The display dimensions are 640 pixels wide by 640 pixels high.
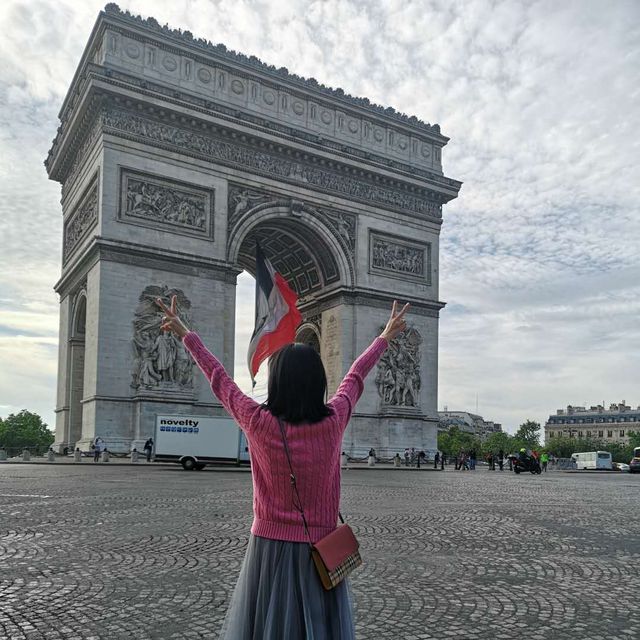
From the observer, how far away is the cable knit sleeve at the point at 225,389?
115 inches

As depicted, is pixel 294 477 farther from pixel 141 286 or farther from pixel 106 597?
pixel 141 286

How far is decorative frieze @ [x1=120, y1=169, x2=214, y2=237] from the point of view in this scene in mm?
29297

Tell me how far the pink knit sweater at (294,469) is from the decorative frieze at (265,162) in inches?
1115

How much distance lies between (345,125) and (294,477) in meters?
34.6

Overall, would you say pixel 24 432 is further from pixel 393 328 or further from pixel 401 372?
pixel 393 328

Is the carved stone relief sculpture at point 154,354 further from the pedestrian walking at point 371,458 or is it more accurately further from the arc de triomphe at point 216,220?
the pedestrian walking at point 371,458

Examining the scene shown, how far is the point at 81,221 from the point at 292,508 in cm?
3183

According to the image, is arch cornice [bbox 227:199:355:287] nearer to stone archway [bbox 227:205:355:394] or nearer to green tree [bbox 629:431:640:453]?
stone archway [bbox 227:205:355:394]

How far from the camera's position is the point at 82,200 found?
32281 mm

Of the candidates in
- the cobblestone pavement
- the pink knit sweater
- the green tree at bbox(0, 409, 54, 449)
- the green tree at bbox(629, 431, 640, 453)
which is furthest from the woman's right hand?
the green tree at bbox(629, 431, 640, 453)

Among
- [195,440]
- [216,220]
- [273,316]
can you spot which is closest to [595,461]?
[216,220]

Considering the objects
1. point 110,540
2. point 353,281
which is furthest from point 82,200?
point 110,540

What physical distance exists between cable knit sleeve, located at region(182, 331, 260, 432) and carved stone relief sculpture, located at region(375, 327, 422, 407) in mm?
31899

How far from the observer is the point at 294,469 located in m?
2.85
